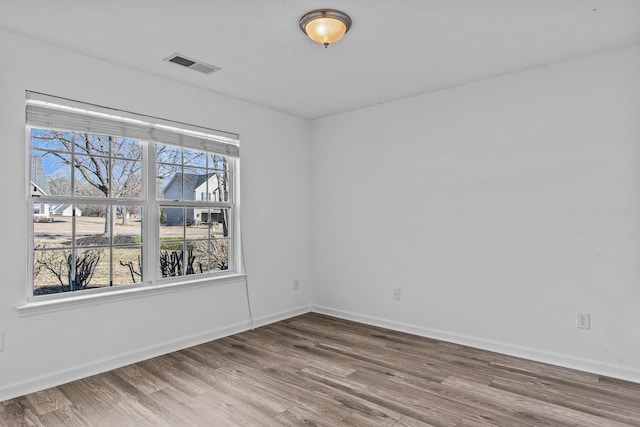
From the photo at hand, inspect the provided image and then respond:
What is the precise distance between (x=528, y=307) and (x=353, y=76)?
8.50ft

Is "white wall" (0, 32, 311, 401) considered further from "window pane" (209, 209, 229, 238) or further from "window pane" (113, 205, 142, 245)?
"window pane" (113, 205, 142, 245)

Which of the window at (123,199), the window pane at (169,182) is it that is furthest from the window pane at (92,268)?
the window pane at (169,182)

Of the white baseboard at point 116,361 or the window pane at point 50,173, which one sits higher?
the window pane at point 50,173

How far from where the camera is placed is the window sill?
2775mm

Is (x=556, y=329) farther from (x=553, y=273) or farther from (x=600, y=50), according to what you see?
(x=600, y=50)

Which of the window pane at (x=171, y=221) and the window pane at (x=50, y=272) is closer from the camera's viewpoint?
the window pane at (x=50, y=272)

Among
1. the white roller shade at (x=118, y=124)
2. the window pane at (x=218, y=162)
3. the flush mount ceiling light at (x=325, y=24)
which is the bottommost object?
the window pane at (x=218, y=162)

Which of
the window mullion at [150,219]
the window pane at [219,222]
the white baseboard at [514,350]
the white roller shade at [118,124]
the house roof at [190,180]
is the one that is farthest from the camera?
the window pane at [219,222]

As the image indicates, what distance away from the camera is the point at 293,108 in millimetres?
4531

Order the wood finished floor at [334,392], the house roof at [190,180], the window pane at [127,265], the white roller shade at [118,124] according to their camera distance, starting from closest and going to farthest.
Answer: the wood finished floor at [334,392]
the white roller shade at [118,124]
the window pane at [127,265]
the house roof at [190,180]

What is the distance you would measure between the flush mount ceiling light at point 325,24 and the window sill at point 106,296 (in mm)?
2503

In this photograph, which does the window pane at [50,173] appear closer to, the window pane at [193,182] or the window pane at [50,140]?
the window pane at [50,140]

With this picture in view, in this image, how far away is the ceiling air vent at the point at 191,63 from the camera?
10.1ft

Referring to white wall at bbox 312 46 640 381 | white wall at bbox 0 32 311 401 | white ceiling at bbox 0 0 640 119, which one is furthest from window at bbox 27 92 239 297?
white wall at bbox 312 46 640 381
